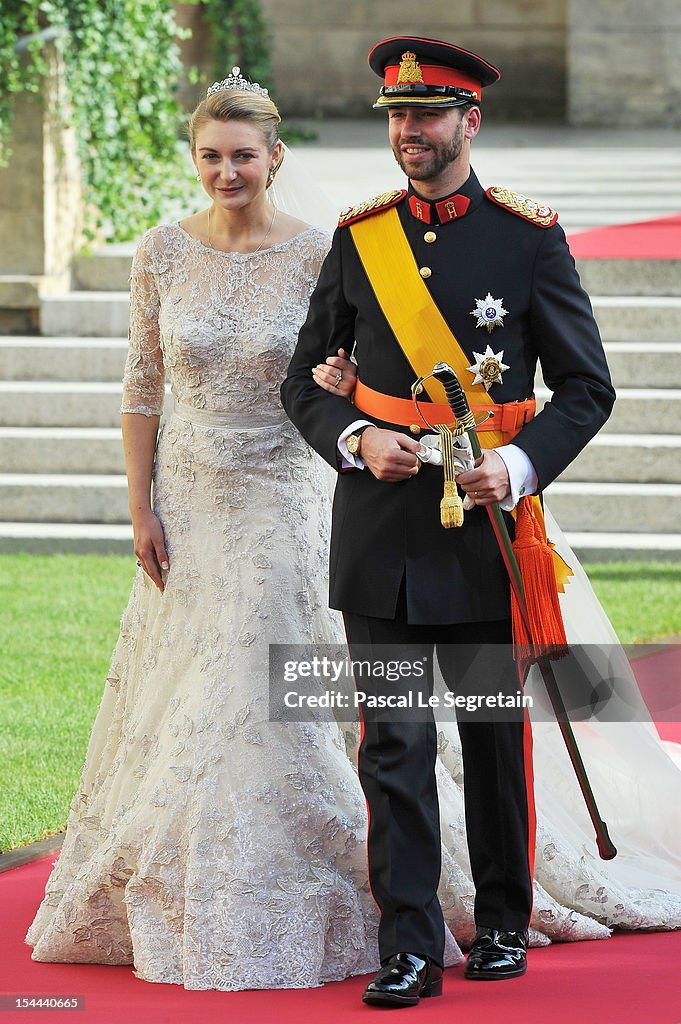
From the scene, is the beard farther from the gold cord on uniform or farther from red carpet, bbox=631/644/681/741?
red carpet, bbox=631/644/681/741

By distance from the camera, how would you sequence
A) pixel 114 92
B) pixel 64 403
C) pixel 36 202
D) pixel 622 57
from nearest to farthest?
1. pixel 64 403
2. pixel 36 202
3. pixel 114 92
4. pixel 622 57

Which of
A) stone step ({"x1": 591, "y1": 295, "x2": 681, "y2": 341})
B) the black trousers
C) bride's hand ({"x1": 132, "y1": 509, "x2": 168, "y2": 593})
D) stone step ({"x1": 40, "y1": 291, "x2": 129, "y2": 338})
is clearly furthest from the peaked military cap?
stone step ({"x1": 40, "y1": 291, "x2": 129, "y2": 338})

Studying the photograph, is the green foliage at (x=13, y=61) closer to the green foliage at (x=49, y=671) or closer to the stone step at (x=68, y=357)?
the stone step at (x=68, y=357)

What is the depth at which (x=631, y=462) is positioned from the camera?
767cm

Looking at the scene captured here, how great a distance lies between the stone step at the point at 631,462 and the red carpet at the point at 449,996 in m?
4.39

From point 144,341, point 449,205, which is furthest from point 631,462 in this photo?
point 449,205

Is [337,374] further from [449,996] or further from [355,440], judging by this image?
[449,996]

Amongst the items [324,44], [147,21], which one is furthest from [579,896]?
[324,44]

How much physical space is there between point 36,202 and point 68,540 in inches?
78.0

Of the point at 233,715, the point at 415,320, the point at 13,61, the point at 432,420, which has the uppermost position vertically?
the point at 13,61

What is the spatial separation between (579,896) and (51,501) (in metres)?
4.80

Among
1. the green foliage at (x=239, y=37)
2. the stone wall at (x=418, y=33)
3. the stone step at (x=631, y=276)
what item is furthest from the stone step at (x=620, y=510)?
the stone wall at (x=418, y=33)

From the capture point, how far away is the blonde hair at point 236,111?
345cm

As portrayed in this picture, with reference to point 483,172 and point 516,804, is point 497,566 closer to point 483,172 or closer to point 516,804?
point 516,804
